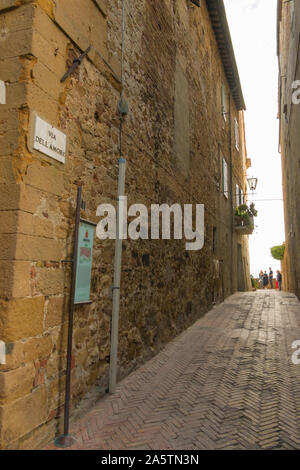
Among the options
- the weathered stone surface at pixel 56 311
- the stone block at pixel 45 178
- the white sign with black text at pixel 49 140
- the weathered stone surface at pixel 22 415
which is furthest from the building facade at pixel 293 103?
the weathered stone surface at pixel 22 415

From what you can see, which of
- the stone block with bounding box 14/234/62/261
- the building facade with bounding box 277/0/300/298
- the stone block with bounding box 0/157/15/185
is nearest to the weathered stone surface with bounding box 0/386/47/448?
the stone block with bounding box 14/234/62/261

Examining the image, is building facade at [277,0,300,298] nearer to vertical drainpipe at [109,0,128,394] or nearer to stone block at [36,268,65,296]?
vertical drainpipe at [109,0,128,394]

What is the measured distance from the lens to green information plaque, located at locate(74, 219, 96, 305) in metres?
3.45

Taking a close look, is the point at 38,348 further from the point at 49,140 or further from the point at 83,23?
the point at 83,23

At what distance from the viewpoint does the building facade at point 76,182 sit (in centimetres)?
271

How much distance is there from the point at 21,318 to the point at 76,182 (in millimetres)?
→ 1507

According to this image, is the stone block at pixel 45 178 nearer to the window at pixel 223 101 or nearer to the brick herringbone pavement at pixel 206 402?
the brick herringbone pavement at pixel 206 402

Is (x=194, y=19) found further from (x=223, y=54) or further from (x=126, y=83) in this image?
(x=126, y=83)

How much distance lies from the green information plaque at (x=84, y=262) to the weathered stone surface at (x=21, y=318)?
1.82 feet

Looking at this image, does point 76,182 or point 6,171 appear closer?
point 6,171

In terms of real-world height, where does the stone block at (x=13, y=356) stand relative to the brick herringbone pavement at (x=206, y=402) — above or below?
above

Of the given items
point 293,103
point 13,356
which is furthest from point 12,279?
point 293,103

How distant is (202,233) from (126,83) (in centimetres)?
547

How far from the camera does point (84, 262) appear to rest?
357 cm
